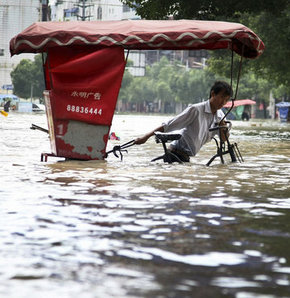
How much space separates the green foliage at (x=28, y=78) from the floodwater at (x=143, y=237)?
291 ft

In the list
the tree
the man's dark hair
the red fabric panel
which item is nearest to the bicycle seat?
the man's dark hair

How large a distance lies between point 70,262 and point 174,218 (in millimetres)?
1759

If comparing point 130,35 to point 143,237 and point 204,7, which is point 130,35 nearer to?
point 143,237

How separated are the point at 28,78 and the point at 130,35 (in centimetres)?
8730

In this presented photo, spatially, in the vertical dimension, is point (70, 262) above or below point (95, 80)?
below

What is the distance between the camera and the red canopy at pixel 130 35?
10828 millimetres

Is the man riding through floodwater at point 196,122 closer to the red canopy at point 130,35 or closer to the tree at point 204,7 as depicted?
the red canopy at point 130,35

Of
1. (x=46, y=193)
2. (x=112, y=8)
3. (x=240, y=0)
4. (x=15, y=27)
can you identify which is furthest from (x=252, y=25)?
(x=112, y=8)

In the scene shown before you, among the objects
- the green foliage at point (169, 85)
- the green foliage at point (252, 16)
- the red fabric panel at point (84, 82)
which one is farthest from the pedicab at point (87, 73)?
the green foliage at point (169, 85)

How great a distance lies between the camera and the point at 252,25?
3644 centimetres

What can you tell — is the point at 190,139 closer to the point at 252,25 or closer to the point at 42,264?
the point at 42,264

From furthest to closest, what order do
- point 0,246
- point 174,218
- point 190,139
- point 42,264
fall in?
point 190,139
point 174,218
point 0,246
point 42,264

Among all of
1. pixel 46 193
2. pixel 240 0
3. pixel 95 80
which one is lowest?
pixel 46 193

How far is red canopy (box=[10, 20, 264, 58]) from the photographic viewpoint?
10828mm
